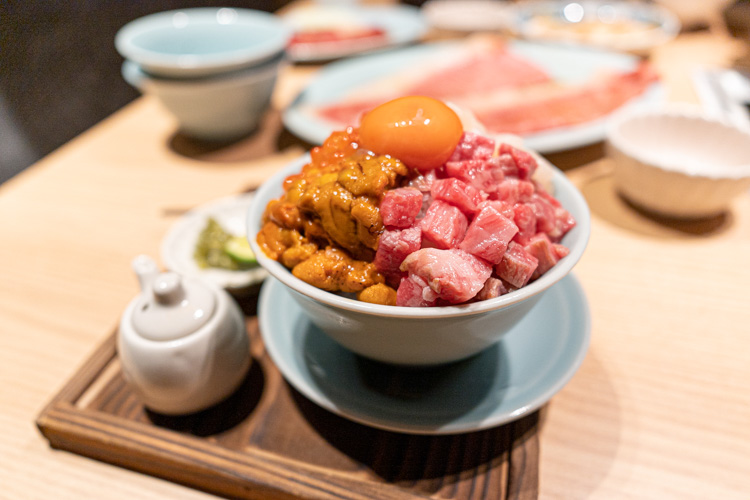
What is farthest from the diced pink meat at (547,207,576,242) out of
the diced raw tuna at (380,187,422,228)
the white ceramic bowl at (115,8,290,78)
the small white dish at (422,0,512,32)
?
the small white dish at (422,0,512,32)

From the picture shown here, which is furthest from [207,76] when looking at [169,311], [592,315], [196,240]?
[592,315]

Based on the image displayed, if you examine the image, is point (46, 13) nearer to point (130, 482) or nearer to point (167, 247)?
point (167, 247)

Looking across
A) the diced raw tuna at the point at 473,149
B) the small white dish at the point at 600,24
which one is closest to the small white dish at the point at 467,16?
the small white dish at the point at 600,24

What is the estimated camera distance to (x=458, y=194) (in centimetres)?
102

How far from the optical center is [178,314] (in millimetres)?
1158

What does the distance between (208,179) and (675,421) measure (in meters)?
2.06

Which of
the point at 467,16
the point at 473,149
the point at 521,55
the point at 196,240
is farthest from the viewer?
the point at 467,16

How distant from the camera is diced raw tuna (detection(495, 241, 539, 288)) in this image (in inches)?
38.1

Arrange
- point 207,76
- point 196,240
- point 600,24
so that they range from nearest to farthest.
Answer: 1. point 196,240
2. point 207,76
3. point 600,24

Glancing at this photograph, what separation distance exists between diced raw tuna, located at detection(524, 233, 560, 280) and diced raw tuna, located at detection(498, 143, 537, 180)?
18 cm

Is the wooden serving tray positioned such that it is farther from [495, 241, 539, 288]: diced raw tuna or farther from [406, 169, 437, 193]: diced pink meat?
[406, 169, 437, 193]: diced pink meat

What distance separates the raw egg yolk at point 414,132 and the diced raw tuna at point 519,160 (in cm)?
12

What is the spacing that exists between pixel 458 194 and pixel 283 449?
2.39 ft

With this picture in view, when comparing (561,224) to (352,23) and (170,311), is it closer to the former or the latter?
(170,311)
